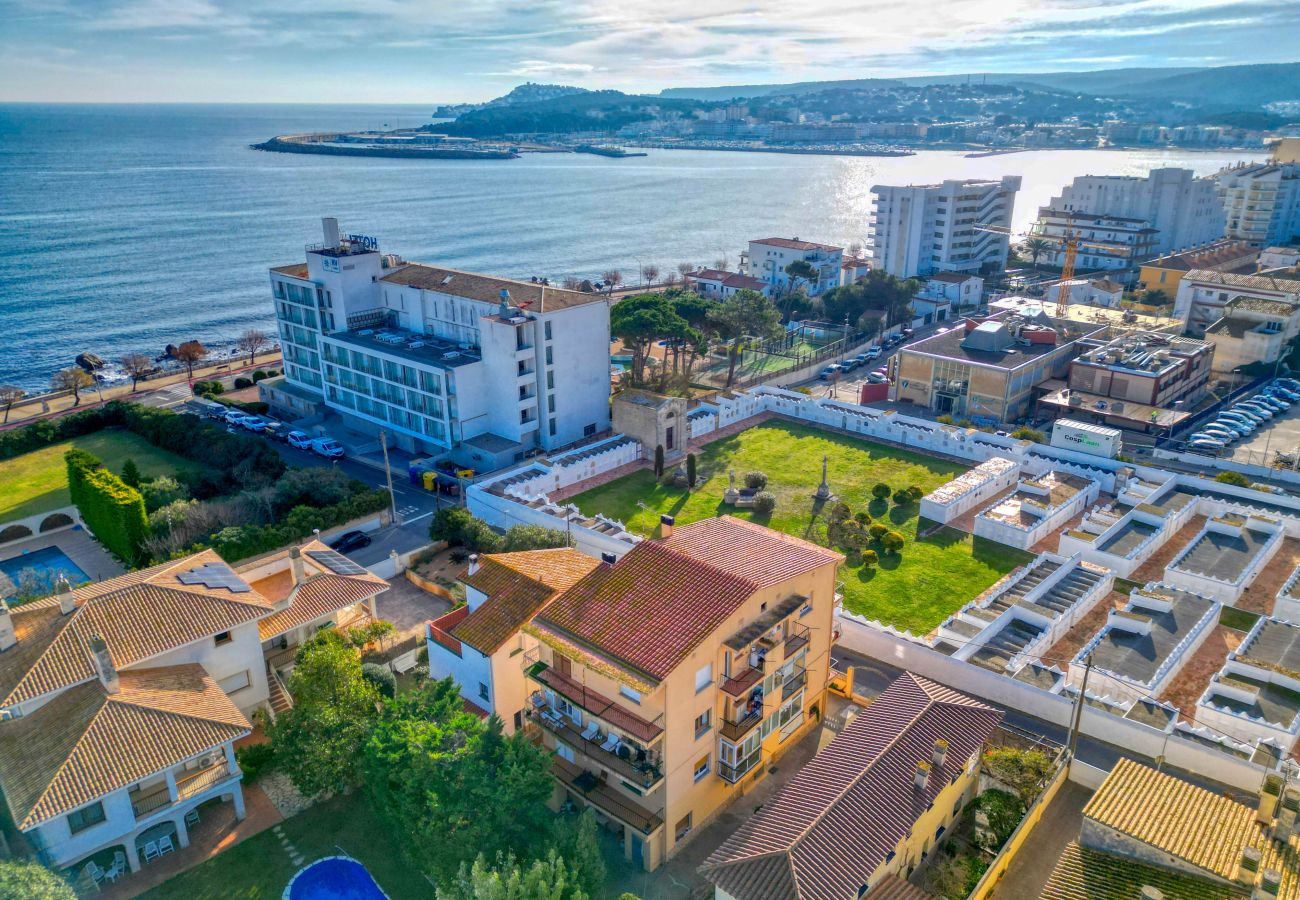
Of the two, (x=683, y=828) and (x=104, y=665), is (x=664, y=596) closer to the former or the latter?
(x=683, y=828)

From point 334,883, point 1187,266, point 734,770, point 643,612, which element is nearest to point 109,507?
point 334,883

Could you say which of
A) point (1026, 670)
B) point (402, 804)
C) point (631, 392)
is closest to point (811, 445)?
point (631, 392)

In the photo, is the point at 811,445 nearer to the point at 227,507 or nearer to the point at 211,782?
the point at 227,507

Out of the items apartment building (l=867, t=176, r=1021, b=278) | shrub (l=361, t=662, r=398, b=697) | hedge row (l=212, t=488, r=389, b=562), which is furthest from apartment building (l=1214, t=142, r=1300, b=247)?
shrub (l=361, t=662, r=398, b=697)

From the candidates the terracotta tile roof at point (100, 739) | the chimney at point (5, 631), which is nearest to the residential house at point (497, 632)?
the terracotta tile roof at point (100, 739)

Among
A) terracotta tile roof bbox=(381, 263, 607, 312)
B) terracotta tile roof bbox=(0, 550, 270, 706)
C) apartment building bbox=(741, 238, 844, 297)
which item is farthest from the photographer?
apartment building bbox=(741, 238, 844, 297)

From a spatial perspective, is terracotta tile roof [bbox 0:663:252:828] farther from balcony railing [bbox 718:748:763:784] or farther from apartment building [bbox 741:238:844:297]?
apartment building [bbox 741:238:844:297]
